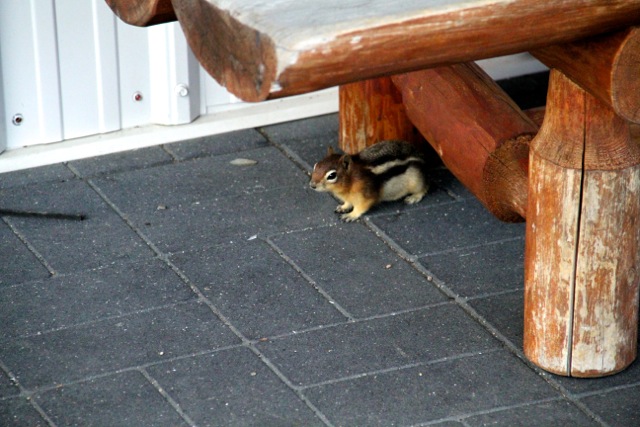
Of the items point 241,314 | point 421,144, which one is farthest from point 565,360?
point 421,144

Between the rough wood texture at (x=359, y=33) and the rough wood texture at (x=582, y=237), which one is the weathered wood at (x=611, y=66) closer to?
the rough wood texture at (x=359, y=33)

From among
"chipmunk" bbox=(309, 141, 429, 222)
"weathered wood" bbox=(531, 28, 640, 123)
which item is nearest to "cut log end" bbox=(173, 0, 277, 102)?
"weathered wood" bbox=(531, 28, 640, 123)

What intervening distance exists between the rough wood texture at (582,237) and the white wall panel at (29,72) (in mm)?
2422

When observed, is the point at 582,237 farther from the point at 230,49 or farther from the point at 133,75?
the point at 133,75

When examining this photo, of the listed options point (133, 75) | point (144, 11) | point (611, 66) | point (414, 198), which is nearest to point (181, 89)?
point (133, 75)

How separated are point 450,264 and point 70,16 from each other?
78.5 inches

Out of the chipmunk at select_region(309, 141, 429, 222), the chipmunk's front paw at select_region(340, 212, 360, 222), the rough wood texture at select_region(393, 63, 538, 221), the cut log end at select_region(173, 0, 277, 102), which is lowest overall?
the chipmunk's front paw at select_region(340, 212, 360, 222)

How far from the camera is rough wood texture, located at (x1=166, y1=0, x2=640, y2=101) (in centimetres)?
Result: 247

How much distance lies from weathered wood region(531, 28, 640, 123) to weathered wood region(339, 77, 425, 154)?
178 centimetres

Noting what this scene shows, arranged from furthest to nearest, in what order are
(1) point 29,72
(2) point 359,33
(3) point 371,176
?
(1) point 29,72 < (3) point 371,176 < (2) point 359,33

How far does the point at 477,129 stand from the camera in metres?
3.94

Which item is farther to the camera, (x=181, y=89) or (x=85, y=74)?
(x=181, y=89)

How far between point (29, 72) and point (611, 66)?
2.85 m

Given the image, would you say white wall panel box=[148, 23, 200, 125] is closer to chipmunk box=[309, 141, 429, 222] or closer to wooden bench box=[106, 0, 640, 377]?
chipmunk box=[309, 141, 429, 222]
